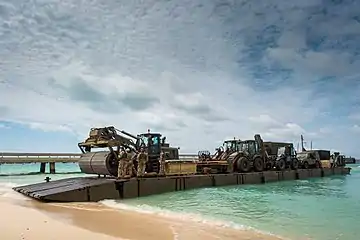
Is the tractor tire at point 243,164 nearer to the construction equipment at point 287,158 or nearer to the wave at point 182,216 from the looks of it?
the construction equipment at point 287,158

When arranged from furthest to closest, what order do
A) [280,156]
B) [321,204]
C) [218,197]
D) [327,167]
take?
[327,167] < [280,156] < [218,197] < [321,204]

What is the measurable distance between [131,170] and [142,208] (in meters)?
4.70

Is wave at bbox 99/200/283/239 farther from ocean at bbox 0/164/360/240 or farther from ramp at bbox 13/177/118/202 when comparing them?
ramp at bbox 13/177/118/202

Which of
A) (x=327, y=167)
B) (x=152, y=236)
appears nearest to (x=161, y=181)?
(x=152, y=236)

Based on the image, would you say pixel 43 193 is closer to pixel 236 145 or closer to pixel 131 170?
pixel 131 170

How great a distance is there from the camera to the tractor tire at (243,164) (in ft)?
89.9

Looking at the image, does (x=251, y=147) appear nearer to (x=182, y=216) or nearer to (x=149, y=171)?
(x=149, y=171)

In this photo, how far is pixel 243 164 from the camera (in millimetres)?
27750

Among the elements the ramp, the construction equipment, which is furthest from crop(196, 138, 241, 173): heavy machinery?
the ramp

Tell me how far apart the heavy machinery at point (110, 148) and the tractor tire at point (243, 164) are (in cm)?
888

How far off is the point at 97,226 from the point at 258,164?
2120cm

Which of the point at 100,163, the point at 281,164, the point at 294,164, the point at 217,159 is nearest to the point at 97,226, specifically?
the point at 100,163

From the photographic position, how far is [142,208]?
13.9m

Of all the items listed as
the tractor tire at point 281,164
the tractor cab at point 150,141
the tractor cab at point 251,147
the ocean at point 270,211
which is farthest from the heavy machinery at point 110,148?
the tractor tire at point 281,164
